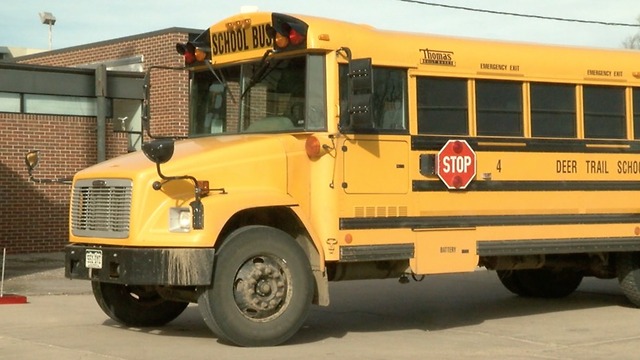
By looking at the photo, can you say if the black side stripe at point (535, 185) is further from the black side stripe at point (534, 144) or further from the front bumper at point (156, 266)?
the front bumper at point (156, 266)

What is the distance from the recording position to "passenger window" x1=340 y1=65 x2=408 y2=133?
10133mm

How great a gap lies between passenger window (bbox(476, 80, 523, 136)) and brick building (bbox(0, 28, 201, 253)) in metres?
10.3

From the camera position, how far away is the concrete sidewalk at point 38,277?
581 inches

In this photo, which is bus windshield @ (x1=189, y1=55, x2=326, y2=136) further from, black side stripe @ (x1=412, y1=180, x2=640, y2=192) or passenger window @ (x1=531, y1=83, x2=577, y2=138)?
passenger window @ (x1=531, y1=83, x2=577, y2=138)

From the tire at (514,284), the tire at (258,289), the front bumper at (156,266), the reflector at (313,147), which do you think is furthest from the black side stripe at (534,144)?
the tire at (514,284)

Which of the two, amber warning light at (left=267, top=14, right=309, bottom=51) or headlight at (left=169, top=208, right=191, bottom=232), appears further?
amber warning light at (left=267, top=14, right=309, bottom=51)

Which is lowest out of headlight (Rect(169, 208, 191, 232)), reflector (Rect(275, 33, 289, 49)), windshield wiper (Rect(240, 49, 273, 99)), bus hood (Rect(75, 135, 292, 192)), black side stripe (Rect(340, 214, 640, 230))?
black side stripe (Rect(340, 214, 640, 230))

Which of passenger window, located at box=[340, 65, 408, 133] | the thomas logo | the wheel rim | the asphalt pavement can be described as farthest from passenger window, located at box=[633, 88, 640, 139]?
the wheel rim

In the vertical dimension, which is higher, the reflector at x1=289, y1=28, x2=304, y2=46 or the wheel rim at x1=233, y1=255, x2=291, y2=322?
the reflector at x1=289, y1=28, x2=304, y2=46

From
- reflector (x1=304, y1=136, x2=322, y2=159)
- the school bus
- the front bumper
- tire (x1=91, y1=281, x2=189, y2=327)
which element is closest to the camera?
the front bumper

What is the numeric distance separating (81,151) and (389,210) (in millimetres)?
13128

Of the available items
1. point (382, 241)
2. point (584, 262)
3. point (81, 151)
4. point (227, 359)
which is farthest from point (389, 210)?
point (81, 151)

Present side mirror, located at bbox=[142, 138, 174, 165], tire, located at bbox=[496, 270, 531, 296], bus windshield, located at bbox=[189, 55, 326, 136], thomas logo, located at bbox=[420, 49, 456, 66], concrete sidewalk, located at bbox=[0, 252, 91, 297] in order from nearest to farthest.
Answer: side mirror, located at bbox=[142, 138, 174, 165] < bus windshield, located at bbox=[189, 55, 326, 136] < thomas logo, located at bbox=[420, 49, 456, 66] < tire, located at bbox=[496, 270, 531, 296] < concrete sidewalk, located at bbox=[0, 252, 91, 297]

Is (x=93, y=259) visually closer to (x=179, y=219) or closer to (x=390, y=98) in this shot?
(x=179, y=219)
